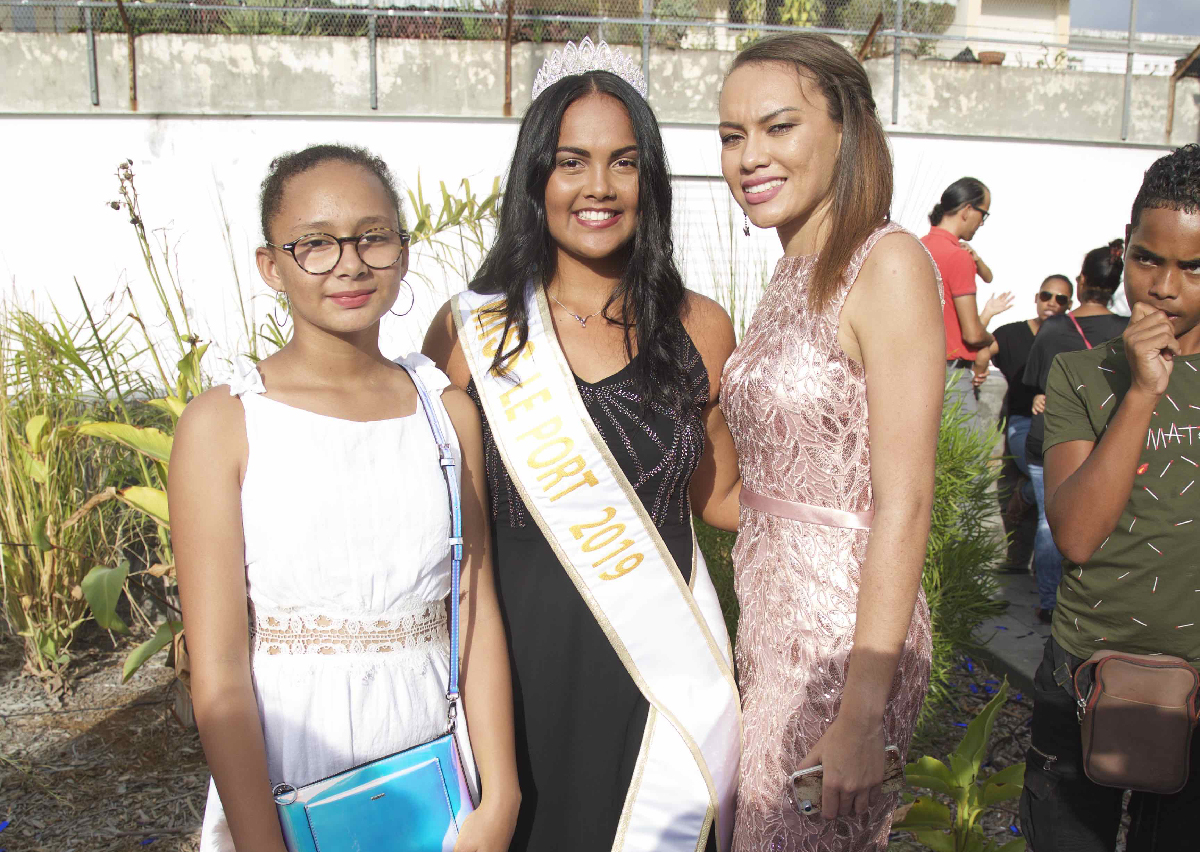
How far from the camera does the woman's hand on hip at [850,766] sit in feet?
4.27

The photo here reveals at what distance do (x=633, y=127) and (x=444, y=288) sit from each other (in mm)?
2531

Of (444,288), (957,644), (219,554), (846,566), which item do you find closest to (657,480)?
(846,566)

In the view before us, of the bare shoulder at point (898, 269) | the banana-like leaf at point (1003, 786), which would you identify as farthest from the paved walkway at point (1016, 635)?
the bare shoulder at point (898, 269)

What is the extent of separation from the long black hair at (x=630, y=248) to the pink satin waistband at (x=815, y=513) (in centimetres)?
32

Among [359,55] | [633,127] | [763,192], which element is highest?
[359,55]

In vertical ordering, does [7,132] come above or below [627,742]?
above

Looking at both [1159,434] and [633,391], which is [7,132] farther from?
[1159,434]

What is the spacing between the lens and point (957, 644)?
3.44 metres

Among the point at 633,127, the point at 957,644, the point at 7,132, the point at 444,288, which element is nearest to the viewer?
the point at 633,127

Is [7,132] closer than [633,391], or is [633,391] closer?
[633,391]

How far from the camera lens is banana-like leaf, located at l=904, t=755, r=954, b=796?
1854 millimetres

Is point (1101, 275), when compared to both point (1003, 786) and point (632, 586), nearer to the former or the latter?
point (1003, 786)

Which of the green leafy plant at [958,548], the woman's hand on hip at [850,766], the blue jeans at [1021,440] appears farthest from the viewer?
the blue jeans at [1021,440]

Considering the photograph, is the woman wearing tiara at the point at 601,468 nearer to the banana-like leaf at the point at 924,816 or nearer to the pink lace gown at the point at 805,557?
the pink lace gown at the point at 805,557
